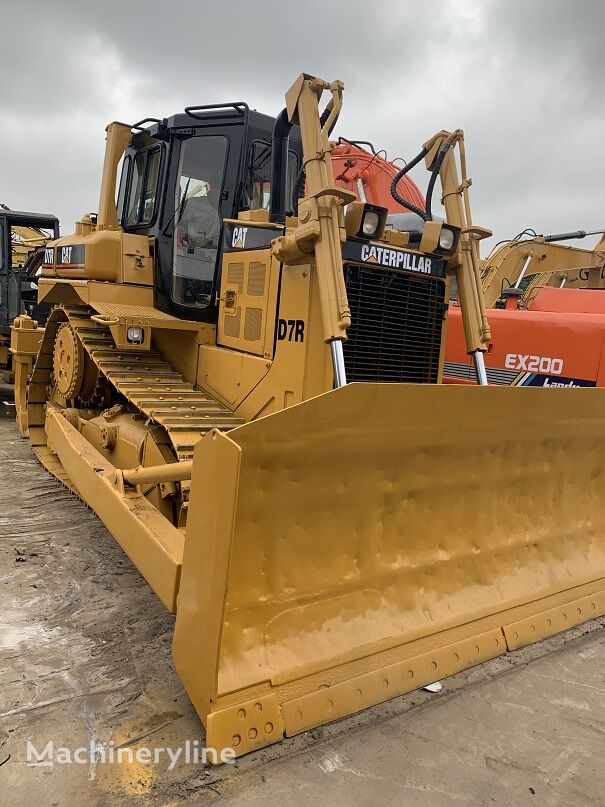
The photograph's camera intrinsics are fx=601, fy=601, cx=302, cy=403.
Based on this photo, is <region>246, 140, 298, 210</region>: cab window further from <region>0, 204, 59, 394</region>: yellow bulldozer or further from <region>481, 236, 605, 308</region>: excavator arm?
<region>0, 204, 59, 394</region>: yellow bulldozer

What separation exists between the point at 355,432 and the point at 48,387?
4.95 metres

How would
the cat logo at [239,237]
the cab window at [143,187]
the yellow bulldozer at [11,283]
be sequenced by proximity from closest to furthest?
the cat logo at [239,237] → the cab window at [143,187] → the yellow bulldozer at [11,283]

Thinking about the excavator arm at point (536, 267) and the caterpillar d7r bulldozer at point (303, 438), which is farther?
the excavator arm at point (536, 267)

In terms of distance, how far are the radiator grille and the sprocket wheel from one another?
105 inches

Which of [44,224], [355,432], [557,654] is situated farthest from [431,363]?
[44,224]

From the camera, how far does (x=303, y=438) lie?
91.3 inches

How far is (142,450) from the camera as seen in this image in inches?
156

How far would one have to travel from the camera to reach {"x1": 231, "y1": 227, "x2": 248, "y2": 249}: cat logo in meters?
4.00

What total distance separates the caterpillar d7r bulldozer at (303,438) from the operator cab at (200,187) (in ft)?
0.05

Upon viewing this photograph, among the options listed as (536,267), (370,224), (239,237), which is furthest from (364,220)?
(536,267)

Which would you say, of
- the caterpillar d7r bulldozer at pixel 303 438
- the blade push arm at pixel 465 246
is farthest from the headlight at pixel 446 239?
the blade push arm at pixel 465 246

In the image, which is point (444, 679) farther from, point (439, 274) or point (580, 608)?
point (439, 274)

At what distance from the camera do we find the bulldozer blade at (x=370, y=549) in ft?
7.33

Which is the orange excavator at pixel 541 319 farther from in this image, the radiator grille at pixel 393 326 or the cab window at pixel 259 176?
the cab window at pixel 259 176
